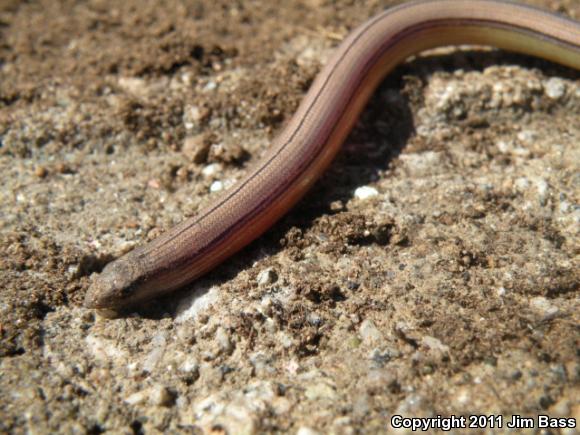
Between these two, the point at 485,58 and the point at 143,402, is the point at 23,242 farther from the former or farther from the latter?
the point at 485,58

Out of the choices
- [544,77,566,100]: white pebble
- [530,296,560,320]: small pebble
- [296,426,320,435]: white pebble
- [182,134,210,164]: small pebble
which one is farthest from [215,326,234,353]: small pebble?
[544,77,566,100]: white pebble

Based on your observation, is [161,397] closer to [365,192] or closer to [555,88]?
[365,192]

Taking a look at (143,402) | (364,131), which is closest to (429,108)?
(364,131)

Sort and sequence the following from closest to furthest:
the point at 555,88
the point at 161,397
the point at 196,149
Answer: the point at 161,397 < the point at 196,149 < the point at 555,88

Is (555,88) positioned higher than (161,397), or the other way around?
(555,88)

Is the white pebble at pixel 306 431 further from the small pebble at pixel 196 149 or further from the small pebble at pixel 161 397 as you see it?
the small pebble at pixel 196 149

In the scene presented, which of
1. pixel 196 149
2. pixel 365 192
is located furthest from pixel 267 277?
pixel 196 149
